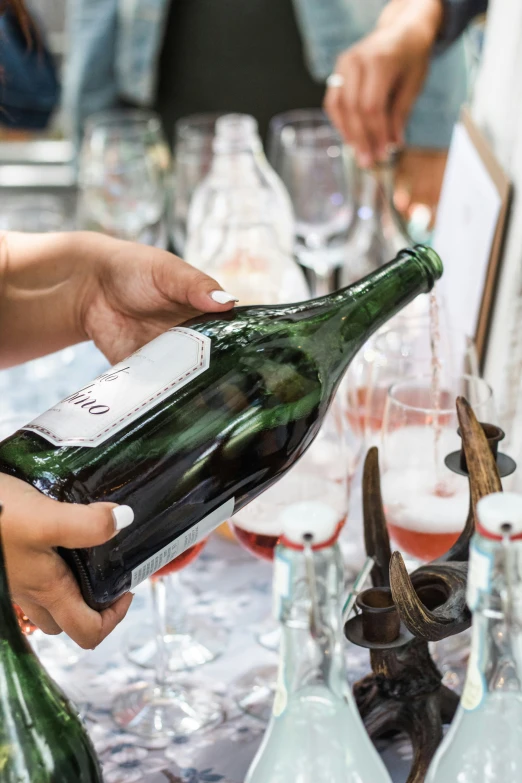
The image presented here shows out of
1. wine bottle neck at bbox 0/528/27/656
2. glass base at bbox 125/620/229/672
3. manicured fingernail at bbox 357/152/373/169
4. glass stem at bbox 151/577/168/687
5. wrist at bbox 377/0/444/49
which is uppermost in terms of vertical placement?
wrist at bbox 377/0/444/49

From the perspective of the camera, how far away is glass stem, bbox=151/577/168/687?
2.59 feet

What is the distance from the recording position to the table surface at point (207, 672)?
2.32 ft

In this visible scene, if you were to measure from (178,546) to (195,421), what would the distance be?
0.10 meters

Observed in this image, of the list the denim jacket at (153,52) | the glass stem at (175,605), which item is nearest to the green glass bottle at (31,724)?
the glass stem at (175,605)

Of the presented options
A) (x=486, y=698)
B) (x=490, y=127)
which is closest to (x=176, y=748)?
(x=486, y=698)

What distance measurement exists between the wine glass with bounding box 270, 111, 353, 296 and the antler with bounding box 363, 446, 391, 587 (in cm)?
71

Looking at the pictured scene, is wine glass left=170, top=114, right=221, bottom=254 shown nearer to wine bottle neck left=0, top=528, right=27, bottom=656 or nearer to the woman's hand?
the woman's hand

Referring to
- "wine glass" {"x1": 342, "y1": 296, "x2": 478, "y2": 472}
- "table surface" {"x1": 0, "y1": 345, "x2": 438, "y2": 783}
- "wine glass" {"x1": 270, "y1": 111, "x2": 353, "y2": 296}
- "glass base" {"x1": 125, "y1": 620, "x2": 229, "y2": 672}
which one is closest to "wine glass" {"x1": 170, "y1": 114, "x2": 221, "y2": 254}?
"wine glass" {"x1": 270, "y1": 111, "x2": 353, "y2": 296}

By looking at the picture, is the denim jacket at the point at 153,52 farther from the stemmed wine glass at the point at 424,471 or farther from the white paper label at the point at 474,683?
the white paper label at the point at 474,683

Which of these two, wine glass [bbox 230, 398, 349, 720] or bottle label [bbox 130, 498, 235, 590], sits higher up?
bottle label [bbox 130, 498, 235, 590]

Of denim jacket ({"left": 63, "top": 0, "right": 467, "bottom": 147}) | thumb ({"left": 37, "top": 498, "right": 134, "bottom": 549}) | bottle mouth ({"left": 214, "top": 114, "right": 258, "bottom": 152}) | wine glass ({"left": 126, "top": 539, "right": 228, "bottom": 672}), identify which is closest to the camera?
thumb ({"left": 37, "top": 498, "right": 134, "bottom": 549})

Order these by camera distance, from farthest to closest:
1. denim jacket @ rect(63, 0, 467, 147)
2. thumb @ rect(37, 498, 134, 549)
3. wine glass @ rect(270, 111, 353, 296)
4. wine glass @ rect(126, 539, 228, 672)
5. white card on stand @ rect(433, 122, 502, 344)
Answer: denim jacket @ rect(63, 0, 467, 147) < wine glass @ rect(270, 111, 353, 296) < white card on stand @ rect(433, 122, 502, 344) < wine glass @ rect(126, 539, 228, 672) < thumb @ rect(37, 498, 134, 549)

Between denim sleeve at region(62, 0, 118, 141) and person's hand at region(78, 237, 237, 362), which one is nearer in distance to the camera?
person's hand at region(78, 237, 237, 362)

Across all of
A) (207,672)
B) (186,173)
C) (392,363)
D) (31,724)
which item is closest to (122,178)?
(186,173)
